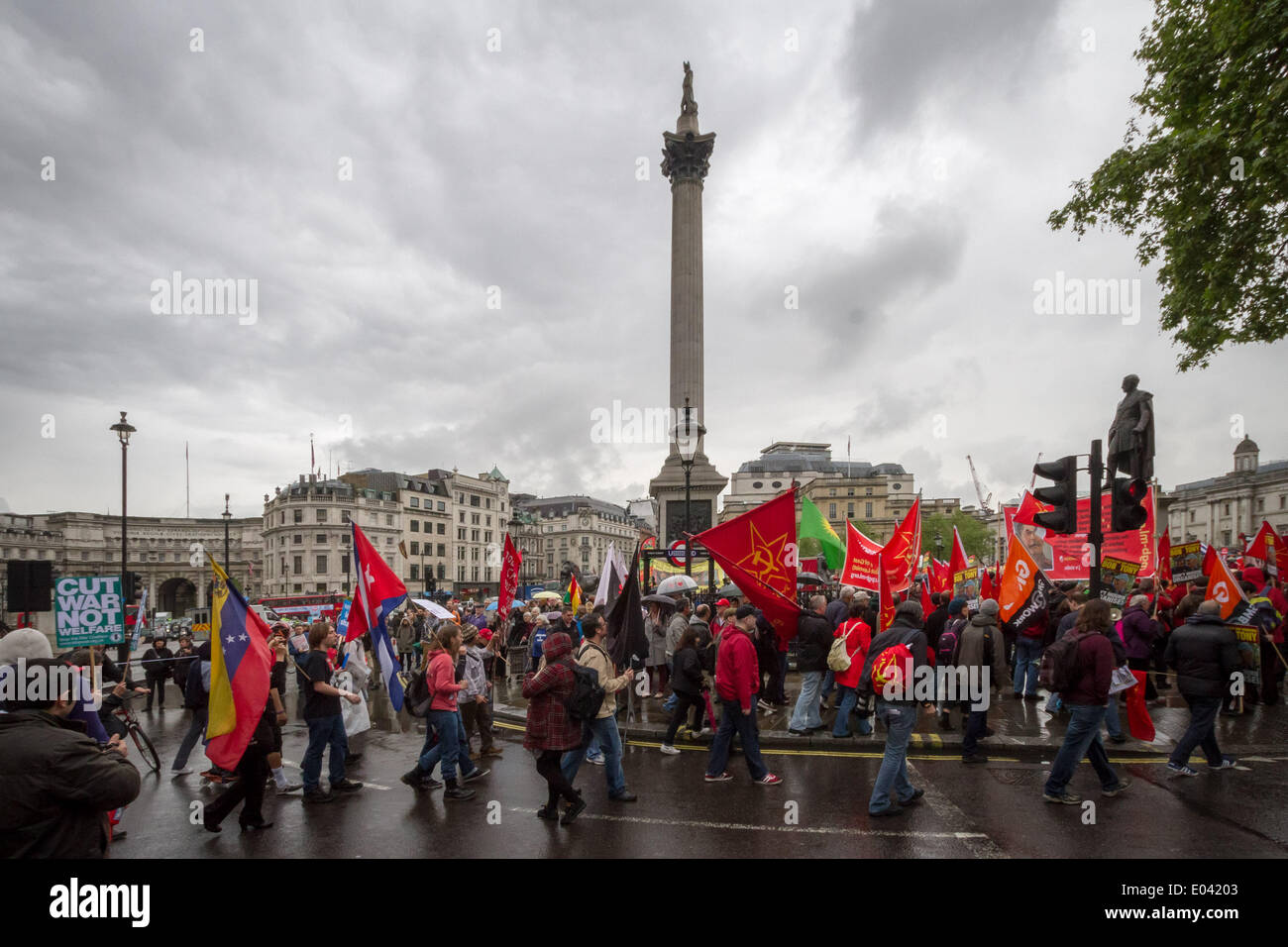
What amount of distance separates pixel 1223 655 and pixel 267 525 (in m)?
107

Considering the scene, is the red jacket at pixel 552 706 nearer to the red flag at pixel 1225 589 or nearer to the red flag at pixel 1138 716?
the red flag at pixel 1138 716

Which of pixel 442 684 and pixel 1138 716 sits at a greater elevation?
pixel 442 684

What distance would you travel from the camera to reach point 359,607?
974cm

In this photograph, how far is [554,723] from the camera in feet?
23.0

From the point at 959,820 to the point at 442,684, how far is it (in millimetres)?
5558

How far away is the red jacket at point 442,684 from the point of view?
819 centimetres

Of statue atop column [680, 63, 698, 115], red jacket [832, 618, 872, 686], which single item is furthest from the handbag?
statue atop column [680, 63, 698, 115]

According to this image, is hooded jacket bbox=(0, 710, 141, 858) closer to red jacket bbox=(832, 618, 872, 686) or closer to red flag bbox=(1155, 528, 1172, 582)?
red jacket bbox=(832, 618, 872, 686)

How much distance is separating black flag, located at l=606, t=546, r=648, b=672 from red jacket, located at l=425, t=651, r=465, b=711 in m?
2.82

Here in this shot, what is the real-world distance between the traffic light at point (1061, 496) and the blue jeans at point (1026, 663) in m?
4.54

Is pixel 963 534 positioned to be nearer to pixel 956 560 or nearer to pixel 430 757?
pixel 956 560

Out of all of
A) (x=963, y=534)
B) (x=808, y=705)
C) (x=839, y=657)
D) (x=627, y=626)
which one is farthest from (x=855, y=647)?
(x=963, y=534)

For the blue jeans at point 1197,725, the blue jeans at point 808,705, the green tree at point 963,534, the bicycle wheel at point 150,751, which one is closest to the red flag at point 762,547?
the blue jeans at point 808,705
